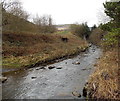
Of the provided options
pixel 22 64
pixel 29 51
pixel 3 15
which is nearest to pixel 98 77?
pixel 22 64

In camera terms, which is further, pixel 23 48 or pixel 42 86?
pixel 23 48

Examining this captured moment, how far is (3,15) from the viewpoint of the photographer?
26891 mm

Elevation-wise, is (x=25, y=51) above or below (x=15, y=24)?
below

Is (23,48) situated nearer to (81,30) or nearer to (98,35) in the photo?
(98,35)

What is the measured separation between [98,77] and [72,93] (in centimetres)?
208

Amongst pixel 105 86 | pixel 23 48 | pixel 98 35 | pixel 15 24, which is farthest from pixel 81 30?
pixel 105 86

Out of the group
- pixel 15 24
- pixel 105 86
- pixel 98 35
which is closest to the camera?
pixel 105 86

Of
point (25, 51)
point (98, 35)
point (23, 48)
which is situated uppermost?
point (98, 35)

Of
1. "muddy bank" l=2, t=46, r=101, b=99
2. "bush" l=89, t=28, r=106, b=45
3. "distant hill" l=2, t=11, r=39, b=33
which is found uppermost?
"distant hill" l=2, t=11, r=39, b=33

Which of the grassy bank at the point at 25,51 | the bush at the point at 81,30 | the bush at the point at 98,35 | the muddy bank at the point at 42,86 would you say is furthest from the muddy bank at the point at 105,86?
the bush at the point at 81,30

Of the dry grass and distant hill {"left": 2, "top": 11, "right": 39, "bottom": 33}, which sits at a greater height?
distant hill {"left": 2, "top": 11, "right": 39, "bottom": 33}

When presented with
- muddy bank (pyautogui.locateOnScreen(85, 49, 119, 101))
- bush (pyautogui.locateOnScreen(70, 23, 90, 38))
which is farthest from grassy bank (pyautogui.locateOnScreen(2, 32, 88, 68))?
bush (pyautogui.locateOnScreen(70, 23, 90, 38))

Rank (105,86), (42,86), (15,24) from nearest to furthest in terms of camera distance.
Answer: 1. (105,86)
2. (42,86)
3. (15,24)

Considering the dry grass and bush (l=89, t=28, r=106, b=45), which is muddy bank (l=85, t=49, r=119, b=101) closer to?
the dry grass
